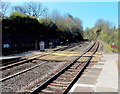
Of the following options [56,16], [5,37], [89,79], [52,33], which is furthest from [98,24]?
[89,79]

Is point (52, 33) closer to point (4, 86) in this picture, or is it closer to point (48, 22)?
point (48, 22)

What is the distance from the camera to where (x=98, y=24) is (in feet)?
334

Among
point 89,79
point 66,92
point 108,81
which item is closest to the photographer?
point 66,92

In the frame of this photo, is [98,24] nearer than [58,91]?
No

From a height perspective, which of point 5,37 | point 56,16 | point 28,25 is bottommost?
point 5,37

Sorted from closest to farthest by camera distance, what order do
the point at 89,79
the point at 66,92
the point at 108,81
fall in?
the point at 66,92, the point at 108,81, the point at 89,79

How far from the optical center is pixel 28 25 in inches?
1040

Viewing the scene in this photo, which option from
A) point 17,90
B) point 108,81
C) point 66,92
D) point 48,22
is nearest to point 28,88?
point 17,90

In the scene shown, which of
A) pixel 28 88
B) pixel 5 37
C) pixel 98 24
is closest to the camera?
pixel 28 88

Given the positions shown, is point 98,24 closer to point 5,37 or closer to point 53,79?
point 5,37

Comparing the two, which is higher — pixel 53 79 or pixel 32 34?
pixel 32 34

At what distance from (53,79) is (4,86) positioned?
2130 mm

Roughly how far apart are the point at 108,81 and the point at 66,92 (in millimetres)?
2004

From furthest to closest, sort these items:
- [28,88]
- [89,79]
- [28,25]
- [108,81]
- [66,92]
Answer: [28,25], [89,79], [108,81], [28,88], [66,92]
